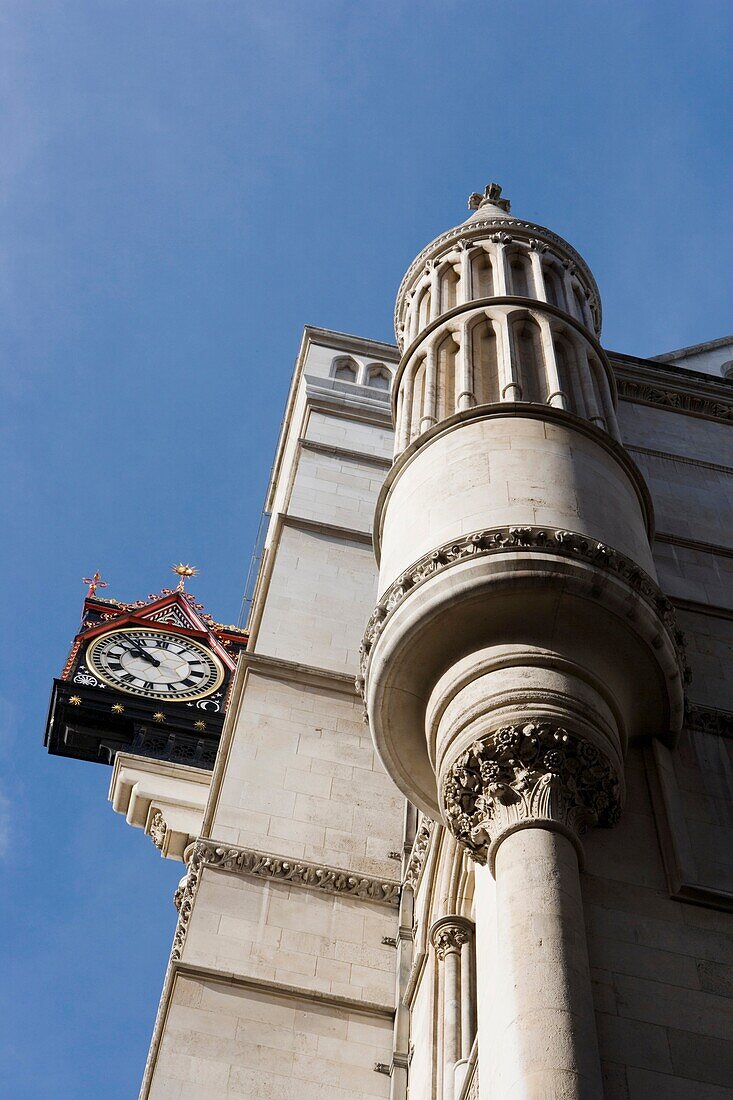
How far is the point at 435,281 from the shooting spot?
1655 centimetres

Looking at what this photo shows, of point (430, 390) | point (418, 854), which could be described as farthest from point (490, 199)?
point (418, 854)

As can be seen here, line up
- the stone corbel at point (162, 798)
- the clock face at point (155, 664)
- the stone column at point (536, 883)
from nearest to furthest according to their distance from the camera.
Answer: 1. the stone column at point (536, 883)
2. the stone corbel at point (162, 798)
3. the clock face at point (155, 664)

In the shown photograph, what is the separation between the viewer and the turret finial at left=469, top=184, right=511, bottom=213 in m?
18.8

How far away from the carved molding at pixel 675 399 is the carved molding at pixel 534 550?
26.6 feet

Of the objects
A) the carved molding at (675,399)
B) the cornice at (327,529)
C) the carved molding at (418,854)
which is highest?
the carved molding at (675,399)

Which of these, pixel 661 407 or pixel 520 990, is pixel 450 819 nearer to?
pixel 520 990

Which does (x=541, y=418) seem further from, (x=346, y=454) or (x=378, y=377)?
(x=378, y=377)

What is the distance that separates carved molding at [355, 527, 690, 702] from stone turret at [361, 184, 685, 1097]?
15mm

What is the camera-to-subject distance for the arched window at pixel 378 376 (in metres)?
25.1

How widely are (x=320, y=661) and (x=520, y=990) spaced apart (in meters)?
9.67

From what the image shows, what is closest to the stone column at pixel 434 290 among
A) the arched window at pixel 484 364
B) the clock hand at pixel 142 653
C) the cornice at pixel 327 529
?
the arched window at pixel 484 364

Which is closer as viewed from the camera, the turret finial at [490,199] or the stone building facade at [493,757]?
the stone building facade at [493,757]

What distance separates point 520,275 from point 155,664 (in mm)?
11254

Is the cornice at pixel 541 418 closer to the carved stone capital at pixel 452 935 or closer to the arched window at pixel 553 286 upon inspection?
the arched window at pixel 553 286
